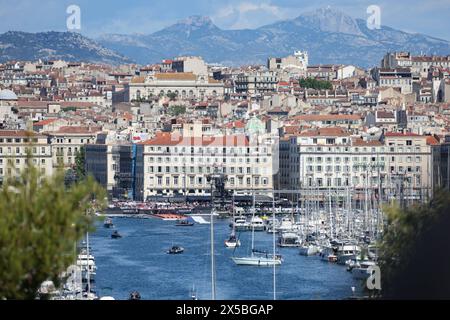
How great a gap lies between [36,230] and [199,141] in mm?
30009

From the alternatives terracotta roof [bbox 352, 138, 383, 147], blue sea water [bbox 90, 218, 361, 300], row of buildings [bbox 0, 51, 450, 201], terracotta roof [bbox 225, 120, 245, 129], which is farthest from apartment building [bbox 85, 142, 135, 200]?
blue sea water [bbox 90, 218, 361, 300]

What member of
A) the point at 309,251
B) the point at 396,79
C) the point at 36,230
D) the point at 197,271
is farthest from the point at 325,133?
the point at 36,230

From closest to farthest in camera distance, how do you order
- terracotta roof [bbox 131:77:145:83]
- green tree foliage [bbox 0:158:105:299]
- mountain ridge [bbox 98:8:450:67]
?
green tree foliage [bbox 0:158:105:299], mountain ridge [bbox 98:8:450:67], terracotta roof [bbox 131:77:145:83]

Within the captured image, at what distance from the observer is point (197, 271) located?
17.9 m

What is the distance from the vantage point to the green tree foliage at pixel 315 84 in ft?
→ 184

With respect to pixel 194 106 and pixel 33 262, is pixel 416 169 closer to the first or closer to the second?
pixel 194 106

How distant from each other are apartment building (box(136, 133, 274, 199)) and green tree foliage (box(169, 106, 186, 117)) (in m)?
13.0

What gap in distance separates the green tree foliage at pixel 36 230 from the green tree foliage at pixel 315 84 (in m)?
50.0

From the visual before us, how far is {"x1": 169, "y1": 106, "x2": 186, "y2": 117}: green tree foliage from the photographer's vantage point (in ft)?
159

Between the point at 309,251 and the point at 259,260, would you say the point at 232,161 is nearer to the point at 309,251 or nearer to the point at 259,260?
the point at 309,251

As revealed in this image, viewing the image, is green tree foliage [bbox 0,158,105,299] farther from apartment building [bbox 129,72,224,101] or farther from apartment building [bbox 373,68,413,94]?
apartment building [bbox 129,72,224,101]

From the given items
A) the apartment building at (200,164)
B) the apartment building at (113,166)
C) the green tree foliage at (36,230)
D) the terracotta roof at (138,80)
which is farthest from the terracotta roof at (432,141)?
the green tree foliage at (36,230)

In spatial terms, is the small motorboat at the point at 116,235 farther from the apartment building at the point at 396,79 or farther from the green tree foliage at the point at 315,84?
the green tree foliage at the point at 315,84

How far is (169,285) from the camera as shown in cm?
1625
